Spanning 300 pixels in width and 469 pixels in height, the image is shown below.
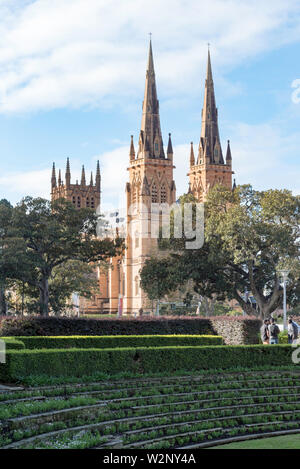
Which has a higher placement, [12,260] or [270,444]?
[12,260]

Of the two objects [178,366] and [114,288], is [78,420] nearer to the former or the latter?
[178,366]

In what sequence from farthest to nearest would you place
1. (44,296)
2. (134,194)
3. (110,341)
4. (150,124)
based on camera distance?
1. (134,194)
2. (150,124)
3. (44,296)
4. (110,341)

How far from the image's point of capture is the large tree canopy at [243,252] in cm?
4428

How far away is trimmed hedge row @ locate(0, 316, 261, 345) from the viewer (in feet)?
87.0

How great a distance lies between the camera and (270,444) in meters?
12.5

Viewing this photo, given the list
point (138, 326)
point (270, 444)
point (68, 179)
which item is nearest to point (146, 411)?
point (270, 444)

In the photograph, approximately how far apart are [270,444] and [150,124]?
326 ft

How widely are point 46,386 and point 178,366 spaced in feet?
17.0

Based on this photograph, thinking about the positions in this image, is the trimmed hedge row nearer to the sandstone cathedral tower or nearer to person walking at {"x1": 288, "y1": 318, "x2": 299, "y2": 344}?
person walking at {"x1": 288, "y1": 318, "x2": 299, "y2": 344}

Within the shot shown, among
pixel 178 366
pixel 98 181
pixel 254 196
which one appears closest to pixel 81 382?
pixel 178 366

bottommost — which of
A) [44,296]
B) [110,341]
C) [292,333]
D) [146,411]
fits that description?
[146,411]

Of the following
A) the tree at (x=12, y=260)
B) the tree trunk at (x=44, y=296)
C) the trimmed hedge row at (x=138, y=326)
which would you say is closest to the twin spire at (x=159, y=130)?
the tree trunk at (x=44, y=296)

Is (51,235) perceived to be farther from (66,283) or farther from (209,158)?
(209,158)

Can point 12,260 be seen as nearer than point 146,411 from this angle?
No
